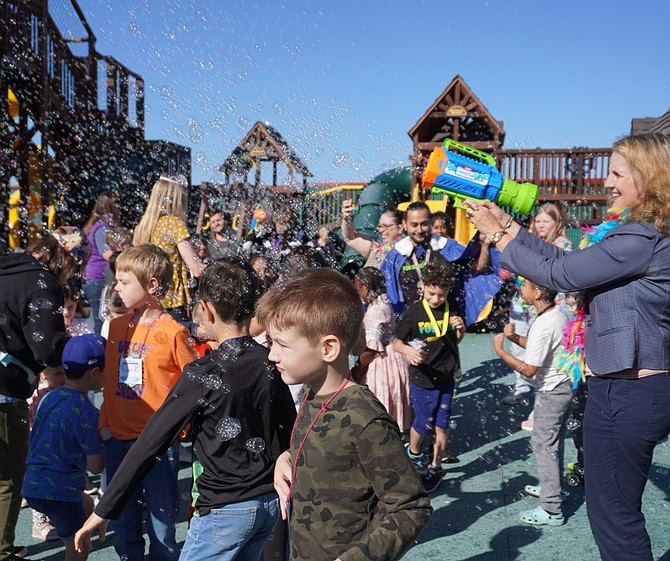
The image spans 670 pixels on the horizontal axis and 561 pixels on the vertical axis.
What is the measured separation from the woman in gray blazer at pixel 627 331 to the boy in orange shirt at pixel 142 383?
1496 millimetres

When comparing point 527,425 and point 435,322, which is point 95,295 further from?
point 527,425

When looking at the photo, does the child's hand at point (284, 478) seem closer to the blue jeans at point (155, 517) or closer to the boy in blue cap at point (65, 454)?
the blue jeans at point (155, 517)

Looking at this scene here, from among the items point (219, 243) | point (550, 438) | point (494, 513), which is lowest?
point (494, 513)

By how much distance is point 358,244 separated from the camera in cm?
560

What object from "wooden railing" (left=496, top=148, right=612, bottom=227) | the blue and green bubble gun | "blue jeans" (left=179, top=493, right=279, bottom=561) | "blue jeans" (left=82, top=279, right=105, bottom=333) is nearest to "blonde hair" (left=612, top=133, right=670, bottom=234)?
the blue and green bubble gun

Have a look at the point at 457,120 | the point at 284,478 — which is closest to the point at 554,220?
the point at 284,478

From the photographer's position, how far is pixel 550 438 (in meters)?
3.62

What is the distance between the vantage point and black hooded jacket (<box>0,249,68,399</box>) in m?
2.74

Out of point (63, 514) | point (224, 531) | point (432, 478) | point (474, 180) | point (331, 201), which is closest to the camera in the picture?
point (224, 531)

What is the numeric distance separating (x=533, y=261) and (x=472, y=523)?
6.68 ft

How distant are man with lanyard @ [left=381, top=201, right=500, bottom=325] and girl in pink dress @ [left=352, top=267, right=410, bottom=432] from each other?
0.65 m

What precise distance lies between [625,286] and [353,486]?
48.4 inches

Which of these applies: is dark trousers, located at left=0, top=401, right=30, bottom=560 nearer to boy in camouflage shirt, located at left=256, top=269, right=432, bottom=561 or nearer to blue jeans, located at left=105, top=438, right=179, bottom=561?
blue jeans, located at left=105, top=438, right=179, bottom=561

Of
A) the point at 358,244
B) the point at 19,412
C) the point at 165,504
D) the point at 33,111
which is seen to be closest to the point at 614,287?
the point at 165,504
